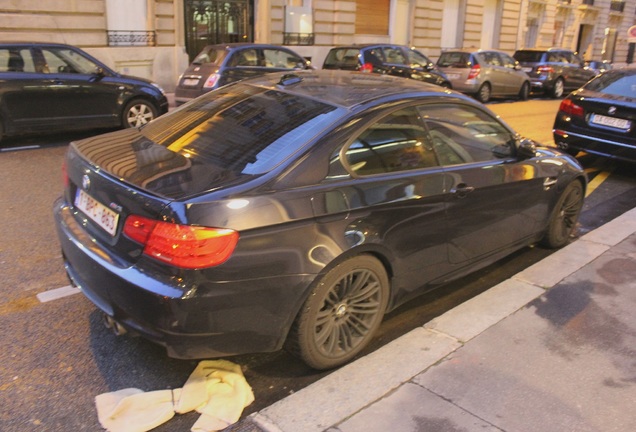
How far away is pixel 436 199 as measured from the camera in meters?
3.60

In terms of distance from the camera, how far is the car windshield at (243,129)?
3.09m

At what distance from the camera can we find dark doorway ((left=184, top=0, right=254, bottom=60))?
1761cm

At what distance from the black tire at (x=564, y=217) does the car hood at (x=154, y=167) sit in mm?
3162

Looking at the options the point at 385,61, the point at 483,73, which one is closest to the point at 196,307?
the point at 385,61

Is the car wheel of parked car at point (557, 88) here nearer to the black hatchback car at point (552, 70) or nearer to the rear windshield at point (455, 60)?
the black hatchback car at point (552, 70)

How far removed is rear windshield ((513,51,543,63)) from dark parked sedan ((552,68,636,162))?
12.6 m

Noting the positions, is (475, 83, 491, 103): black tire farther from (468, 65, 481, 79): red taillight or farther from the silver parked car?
(468, 65, 481, 79): red taillight

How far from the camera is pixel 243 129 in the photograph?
3400 millimetres

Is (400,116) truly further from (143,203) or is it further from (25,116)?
(25,116)

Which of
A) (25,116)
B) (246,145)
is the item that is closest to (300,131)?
(246,145)

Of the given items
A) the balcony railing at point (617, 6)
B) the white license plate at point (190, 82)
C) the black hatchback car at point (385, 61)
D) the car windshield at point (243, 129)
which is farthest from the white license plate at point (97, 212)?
the balcony railing at point (617, 6)

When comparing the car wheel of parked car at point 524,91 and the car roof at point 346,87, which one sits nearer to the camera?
the car roof at point 346,87

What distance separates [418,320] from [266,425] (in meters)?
1.54

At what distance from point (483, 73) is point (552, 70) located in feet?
14.0
